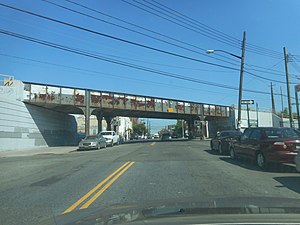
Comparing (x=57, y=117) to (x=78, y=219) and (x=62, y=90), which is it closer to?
(x=62, y=90)

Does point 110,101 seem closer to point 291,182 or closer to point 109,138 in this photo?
point 109,138

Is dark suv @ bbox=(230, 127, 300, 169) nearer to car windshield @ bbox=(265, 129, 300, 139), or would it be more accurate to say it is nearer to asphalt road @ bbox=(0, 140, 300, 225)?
car windshield @ bbox=(265, 129, 300, 139)

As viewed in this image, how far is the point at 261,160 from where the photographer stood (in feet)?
43.2

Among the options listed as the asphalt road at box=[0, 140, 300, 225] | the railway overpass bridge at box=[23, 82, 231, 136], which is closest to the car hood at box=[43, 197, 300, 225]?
the asphalt road at box=[0, 140, 300, 225]

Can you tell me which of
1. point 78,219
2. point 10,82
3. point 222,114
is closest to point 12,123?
point 10,82

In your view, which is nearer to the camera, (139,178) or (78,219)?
(78,219)

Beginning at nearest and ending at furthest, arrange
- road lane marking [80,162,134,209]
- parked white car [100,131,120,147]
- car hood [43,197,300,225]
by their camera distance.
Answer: car hood [43,197,300,225]
road lane marking [80,162,134,209]
parked white car [100,131,120,147]

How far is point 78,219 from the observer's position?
3537 millimetres

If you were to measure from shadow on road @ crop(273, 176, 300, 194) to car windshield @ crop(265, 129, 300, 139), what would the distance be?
2.65 metres

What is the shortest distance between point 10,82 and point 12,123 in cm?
458

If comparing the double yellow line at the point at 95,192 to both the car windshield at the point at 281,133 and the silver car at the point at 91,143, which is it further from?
the silver car at the point at 91,143

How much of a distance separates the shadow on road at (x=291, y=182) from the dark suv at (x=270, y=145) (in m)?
1.73

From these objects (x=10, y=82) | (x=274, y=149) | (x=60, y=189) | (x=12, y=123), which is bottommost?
(x=60, y=189)

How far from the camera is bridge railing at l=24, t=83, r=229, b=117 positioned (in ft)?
121
